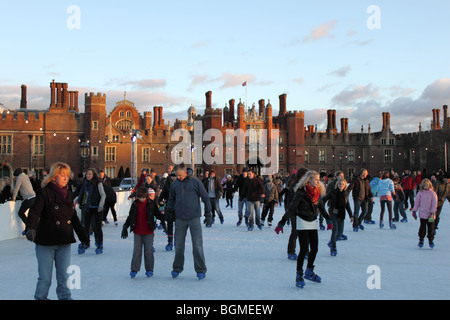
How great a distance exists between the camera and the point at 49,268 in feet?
Answer: 16.3

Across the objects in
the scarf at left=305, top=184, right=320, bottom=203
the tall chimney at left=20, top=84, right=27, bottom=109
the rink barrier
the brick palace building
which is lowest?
the rink barrier

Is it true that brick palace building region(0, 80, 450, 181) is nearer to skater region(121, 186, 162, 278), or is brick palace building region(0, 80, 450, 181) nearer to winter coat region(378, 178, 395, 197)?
winter coat region(378, 178, 395, 197)

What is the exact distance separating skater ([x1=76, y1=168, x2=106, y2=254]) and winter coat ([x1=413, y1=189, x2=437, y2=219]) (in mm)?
6383

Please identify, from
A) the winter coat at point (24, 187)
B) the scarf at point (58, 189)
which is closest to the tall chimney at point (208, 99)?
the winter coat at point (24, 187)

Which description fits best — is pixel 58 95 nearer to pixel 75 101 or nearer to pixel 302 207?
pixel 75 101

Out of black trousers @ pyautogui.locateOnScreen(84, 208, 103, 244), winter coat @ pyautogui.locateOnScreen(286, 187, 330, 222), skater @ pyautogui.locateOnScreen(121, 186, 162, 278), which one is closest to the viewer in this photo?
winter coat @ pyautogui.locateOnScreen(286, 187, 330, 222)

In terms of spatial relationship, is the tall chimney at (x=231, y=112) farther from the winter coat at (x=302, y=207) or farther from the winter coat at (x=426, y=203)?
the winter coat at (x=302, y=207)

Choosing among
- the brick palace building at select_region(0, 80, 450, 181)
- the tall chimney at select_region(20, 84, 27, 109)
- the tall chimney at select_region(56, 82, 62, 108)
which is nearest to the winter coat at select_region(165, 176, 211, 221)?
the brick palace building at select_region(0, 80, 450, 181)

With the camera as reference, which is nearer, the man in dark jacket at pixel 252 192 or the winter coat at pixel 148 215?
the winter coat at pixel 148 215

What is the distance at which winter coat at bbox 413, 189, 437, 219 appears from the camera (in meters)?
9.34

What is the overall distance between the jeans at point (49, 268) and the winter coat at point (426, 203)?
23.3 ft

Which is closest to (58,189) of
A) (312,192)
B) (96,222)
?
(312,192)

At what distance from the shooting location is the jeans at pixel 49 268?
16.2ft
